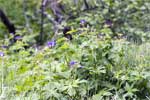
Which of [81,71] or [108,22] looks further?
[108,22]

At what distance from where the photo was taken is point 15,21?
23.4ft

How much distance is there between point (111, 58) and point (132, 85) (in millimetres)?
376

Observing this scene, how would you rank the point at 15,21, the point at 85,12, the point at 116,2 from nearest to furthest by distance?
the point at 116,2, the point at 85,12, the point at 15,21

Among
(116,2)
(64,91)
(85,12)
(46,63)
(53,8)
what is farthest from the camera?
(53,8)

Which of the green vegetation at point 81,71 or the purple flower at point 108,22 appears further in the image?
the purple flower at point 108,22

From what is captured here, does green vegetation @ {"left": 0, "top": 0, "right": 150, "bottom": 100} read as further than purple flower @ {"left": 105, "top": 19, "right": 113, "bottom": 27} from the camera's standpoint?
No

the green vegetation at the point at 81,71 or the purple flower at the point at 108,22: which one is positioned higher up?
the purple flower at the point at 108,22

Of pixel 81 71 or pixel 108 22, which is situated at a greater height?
pixel 108 22

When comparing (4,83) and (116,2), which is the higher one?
(116,2)

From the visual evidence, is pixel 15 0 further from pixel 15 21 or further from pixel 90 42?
pixel 90 42

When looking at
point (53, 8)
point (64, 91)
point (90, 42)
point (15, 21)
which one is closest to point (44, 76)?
point (64, 91)

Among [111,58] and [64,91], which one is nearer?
[64,91]

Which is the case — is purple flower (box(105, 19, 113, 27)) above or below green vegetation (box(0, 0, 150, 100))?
above

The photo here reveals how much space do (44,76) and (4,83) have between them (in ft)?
1.36
